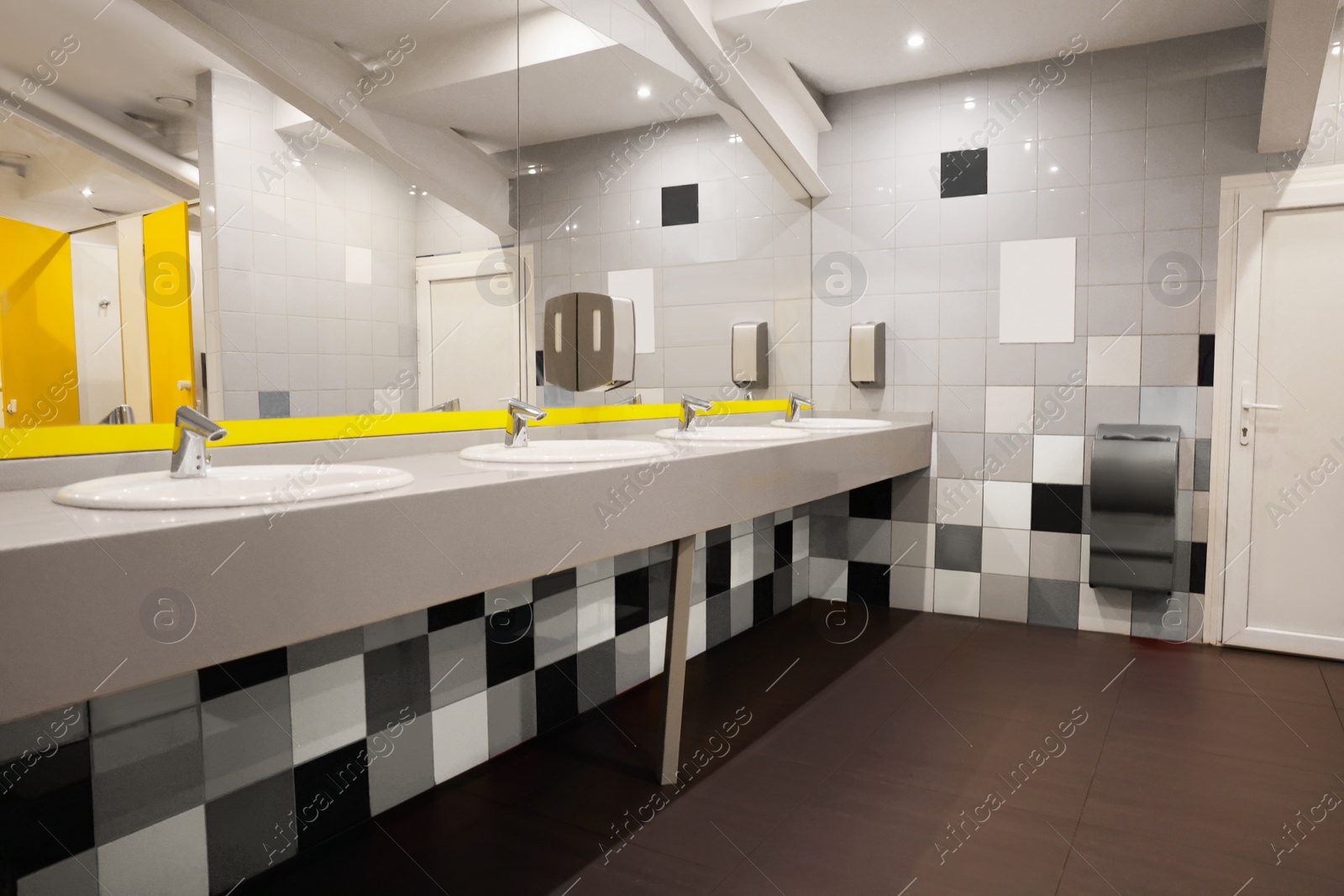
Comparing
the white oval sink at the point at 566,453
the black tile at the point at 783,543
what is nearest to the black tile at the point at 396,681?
the white oval sink at the point at 566,453

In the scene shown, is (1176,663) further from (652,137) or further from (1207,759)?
(652,137)

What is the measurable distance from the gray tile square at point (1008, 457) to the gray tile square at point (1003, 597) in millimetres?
460

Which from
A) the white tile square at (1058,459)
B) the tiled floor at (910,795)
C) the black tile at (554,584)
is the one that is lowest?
the tiled floor at (910,795)

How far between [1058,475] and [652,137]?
2.29 m

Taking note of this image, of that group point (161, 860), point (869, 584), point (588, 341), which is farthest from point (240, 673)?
point (869, 584)

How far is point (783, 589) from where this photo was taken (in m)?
4.01

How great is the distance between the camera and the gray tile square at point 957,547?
3.86m

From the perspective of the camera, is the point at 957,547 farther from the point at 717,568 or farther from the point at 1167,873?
the point at 1167,873

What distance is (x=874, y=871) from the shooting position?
177cm

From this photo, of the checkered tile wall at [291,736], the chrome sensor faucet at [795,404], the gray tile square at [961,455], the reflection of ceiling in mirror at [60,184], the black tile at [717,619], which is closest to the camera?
the reflection of ceiling in mirror at [60,184]

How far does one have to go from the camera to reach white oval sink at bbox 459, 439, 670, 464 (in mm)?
1719

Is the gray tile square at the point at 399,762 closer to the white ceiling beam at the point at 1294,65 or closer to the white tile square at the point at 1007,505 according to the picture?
the white tile square at the point at 1007,505

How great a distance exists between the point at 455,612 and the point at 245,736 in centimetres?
59

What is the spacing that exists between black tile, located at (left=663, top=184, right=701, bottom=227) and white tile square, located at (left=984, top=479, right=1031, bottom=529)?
186 cm
